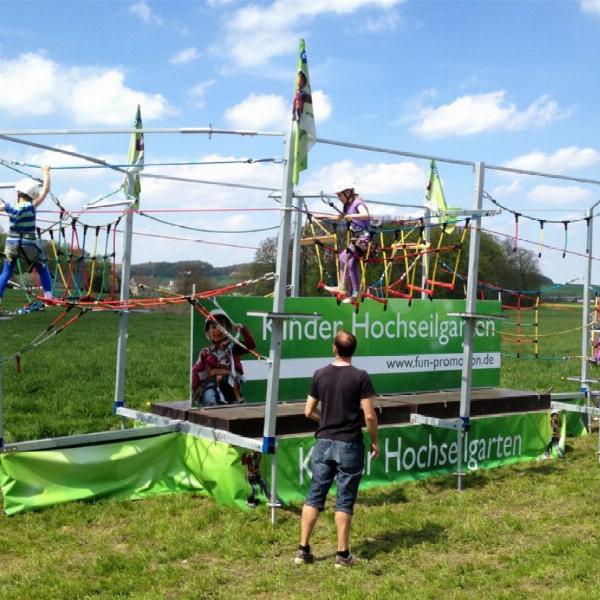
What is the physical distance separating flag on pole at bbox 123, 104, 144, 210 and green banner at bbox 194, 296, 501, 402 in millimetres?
1586

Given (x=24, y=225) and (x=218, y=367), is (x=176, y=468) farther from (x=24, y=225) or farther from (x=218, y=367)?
(x=24, y=225)

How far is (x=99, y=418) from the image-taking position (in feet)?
38.1

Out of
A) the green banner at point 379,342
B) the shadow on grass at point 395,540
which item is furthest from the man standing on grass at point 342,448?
the green banner at point 379,342

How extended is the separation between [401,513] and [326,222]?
3.03 m

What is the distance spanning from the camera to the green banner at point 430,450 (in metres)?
7.83

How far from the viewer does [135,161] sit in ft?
29.5

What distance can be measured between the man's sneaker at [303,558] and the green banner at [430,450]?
165 cm

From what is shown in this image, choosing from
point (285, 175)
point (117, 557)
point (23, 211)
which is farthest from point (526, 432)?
point (23, 211)

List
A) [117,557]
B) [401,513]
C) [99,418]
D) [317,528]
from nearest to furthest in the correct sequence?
1. [117,557]
2. [317,528]
3. [401,513]
4. [99,418]

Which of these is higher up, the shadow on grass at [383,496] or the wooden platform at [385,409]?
the wooden platform at [385,409]

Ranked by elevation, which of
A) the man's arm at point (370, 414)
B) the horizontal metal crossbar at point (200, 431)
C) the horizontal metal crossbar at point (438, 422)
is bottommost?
the horizontal metal crossbar at point (200, 431)

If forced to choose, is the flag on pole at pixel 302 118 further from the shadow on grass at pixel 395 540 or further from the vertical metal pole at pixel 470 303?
the shadow on grass at pixel 395 540

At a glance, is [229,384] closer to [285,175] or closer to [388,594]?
[285,175]

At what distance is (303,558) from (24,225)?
3833 mm
